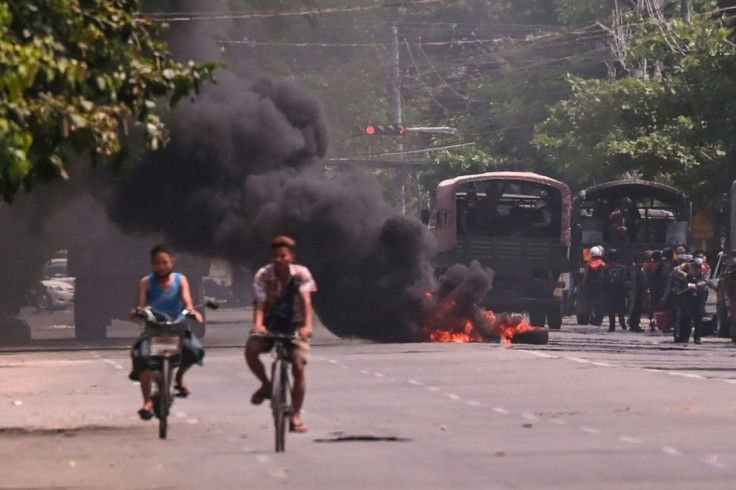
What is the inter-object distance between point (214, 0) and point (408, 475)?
26.3m

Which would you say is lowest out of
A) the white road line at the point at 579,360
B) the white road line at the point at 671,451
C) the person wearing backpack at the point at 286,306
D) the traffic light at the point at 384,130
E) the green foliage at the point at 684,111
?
the white road line at the point at 671,451

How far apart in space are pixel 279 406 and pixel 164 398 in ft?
4.67

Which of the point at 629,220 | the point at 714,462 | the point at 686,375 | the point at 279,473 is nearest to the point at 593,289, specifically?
the point at 629,220

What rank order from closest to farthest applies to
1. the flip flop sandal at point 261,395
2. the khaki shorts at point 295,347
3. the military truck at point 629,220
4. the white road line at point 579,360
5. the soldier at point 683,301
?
the khaki shorts at point 295,347 → the flip flop sandal at point 261,395 → the white road line at point 579,360 → the soldier at point 683,301 → the military truck at point 629,220

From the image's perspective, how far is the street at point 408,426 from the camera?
11.0 m

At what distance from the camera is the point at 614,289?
35.7m

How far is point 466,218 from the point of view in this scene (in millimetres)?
39375

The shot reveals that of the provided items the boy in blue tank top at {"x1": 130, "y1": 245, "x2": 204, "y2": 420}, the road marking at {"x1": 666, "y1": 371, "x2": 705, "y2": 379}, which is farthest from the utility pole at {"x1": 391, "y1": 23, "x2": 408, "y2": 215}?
the boy in blue tank top at {"x1": 130, "y1": 245, "x2": 204, "y2": 420}

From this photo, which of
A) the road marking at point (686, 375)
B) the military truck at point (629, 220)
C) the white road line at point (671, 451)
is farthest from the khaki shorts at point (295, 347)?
the military truck at point (629, 220)

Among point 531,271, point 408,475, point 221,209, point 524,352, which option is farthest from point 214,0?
point 408,475

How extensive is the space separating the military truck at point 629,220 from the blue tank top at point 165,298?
27.0 m

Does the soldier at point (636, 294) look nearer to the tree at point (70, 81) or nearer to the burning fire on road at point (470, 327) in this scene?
the burning fire on road at point (470, 327)

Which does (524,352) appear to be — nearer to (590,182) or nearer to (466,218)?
(466,218)

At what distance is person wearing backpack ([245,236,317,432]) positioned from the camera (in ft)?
42.6
